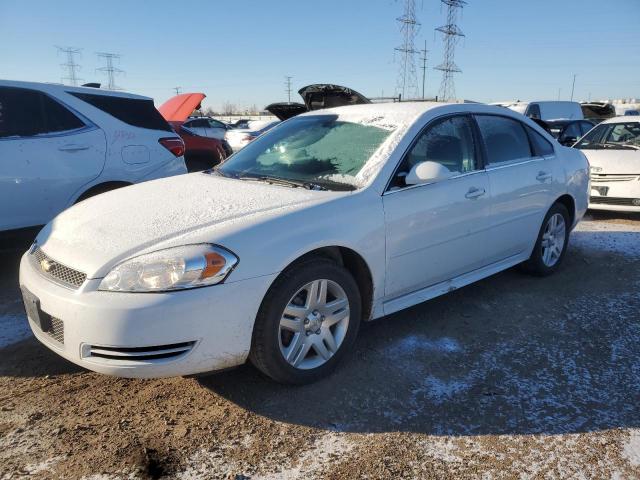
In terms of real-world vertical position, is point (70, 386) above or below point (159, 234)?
below

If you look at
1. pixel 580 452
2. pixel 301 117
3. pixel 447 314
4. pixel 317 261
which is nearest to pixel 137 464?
pixel 317 261

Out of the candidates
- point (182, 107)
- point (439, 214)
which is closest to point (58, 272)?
point (439, 214)

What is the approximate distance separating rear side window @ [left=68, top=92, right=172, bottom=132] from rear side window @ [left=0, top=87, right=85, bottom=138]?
0.27 meters

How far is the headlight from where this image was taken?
242 cm

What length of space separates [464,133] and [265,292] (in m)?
2.16

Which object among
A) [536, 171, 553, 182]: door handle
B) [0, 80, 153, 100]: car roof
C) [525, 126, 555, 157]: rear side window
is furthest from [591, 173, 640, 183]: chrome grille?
[0, 80, 153, 100]: car roof

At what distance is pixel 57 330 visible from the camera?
257 cm

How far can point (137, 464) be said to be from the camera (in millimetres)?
2270

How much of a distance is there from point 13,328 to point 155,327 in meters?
1.90

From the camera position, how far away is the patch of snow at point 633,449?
2.34 metres

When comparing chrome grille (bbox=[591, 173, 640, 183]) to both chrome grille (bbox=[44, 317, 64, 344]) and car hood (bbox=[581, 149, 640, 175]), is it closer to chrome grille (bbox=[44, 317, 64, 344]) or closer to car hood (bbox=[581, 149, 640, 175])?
car hood (bbox=[581, 149, 640, 175])

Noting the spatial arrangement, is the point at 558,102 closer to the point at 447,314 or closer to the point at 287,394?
the point at 447,314

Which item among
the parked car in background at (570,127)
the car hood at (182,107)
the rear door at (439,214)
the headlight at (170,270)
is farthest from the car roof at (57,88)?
the parked car in background at (570,127)

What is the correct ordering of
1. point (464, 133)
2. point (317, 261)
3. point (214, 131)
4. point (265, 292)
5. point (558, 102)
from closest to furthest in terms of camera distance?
point (265, 292), point (317, 261), point (464, 133), point (558, 102), point (214, 131)
